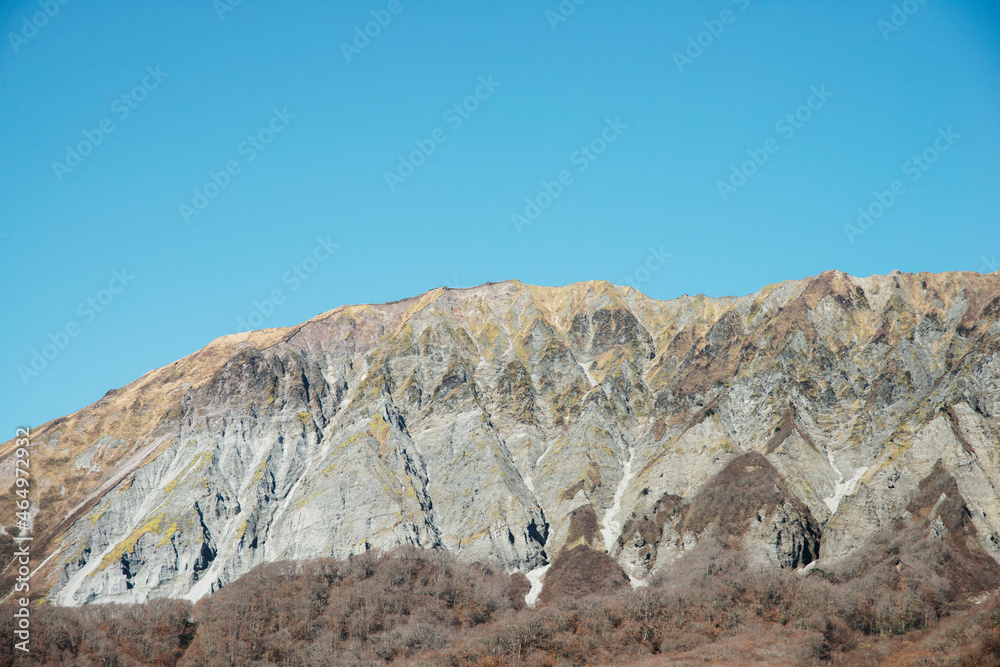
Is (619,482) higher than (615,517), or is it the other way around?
(619,482)

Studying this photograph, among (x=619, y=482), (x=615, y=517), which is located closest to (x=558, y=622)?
(x=615, y=517)

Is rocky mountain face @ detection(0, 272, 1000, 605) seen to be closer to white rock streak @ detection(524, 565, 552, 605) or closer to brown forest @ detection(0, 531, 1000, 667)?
white rock streak @ detection(524, 565, 552, 605)

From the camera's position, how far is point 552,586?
141 meters

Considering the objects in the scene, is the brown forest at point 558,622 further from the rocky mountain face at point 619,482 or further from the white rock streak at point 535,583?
the rocky mountain face at point 619,482

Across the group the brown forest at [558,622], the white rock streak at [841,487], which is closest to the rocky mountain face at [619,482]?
the white rock streak at [841,487]

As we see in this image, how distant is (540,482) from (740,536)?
161 ft

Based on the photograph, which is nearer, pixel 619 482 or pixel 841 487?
pixel 841 487

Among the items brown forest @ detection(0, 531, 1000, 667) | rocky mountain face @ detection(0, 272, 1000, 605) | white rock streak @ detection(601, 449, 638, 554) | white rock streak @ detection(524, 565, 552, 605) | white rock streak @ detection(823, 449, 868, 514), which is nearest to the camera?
brown forest @ detection(0, 531, 1000, 667)

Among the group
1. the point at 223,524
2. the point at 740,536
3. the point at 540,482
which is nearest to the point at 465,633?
the point at 740,536

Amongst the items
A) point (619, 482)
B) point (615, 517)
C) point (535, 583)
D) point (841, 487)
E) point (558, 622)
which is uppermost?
point (619, 482)

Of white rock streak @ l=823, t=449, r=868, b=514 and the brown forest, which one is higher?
white rock streak @ l=823, t=449, r=868, b=514

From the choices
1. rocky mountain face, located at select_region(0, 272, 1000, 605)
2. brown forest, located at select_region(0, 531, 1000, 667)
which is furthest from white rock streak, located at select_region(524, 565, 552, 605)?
brown forest, located at select_region(0, 531, 1000, 667)

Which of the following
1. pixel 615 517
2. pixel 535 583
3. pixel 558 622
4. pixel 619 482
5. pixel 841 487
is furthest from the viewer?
pixel 619 482

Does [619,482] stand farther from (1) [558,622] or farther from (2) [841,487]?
(1) [558,622]
